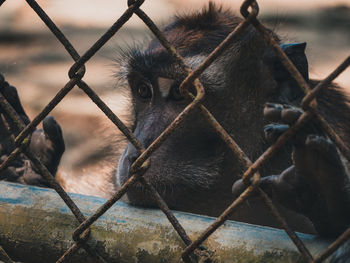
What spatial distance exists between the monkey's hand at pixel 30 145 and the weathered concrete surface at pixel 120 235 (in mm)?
614

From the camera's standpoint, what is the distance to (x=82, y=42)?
6094 mm

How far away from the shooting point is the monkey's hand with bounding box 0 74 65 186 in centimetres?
212

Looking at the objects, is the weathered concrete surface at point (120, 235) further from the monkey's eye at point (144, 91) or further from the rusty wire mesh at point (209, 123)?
the monkey's eye at point (144, 91)

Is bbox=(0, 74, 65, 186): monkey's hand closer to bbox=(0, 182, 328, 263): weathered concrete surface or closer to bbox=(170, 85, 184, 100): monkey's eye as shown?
bbox=(170, 85, 184, 100): monkey's eye

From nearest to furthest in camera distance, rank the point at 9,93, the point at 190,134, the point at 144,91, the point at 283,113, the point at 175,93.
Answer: the point at 283,113
the point at 9,93
the point at 190,134
the point at 175,93
the point at 144,91

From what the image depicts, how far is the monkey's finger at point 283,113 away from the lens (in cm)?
108

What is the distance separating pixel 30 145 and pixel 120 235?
3.66 feet

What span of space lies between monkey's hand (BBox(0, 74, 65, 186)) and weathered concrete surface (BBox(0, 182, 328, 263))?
61cm

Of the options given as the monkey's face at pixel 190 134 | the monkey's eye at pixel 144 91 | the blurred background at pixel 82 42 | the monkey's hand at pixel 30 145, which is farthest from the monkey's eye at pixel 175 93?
the blurred background at pixel 82 42

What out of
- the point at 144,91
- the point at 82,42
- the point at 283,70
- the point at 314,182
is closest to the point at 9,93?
the point at 144,91

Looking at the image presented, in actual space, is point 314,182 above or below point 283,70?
below

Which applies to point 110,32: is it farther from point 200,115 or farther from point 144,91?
point 144,91

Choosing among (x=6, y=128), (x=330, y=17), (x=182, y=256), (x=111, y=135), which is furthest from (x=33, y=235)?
(x=330, y=17)

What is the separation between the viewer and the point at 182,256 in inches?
46.9
